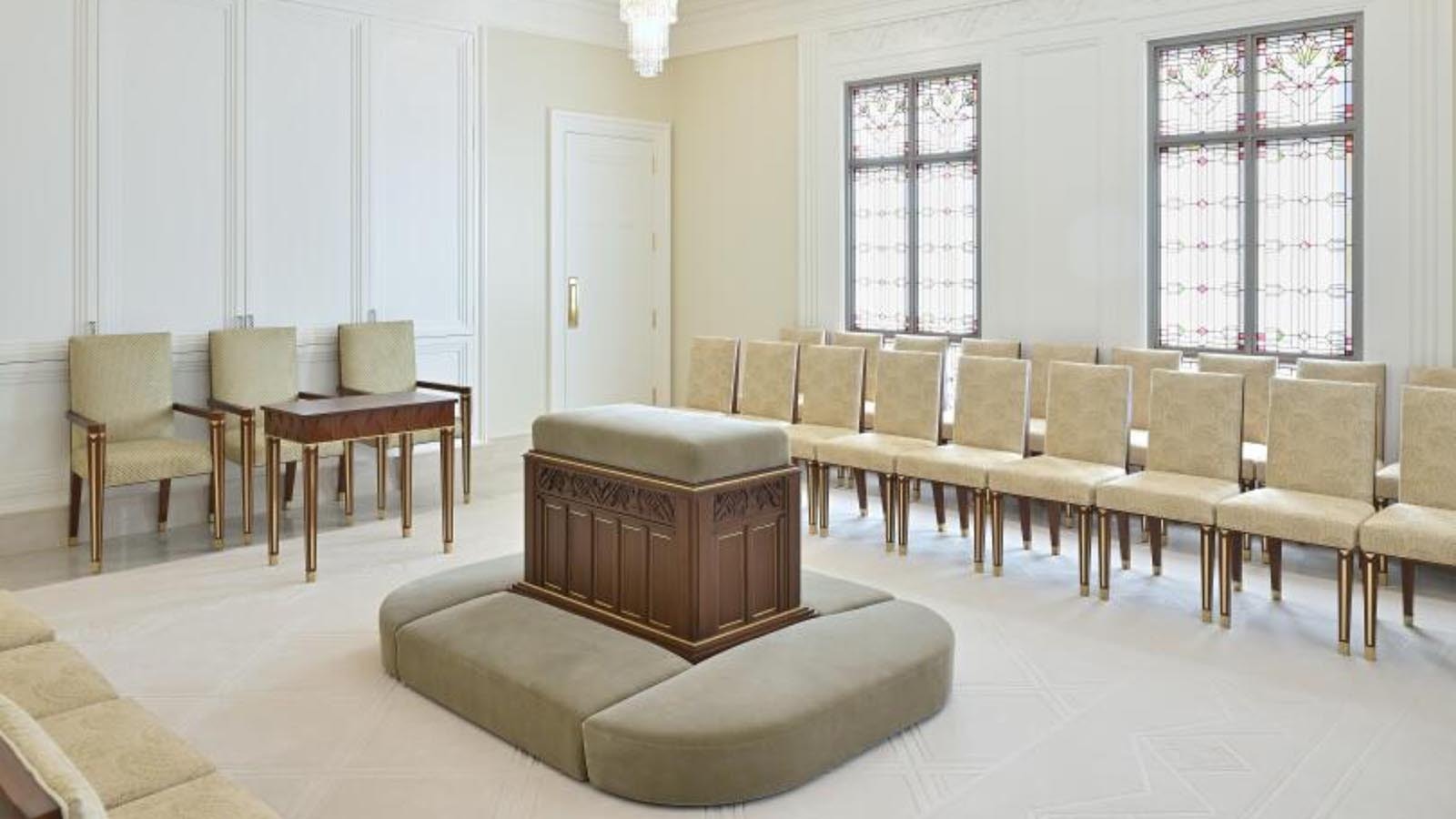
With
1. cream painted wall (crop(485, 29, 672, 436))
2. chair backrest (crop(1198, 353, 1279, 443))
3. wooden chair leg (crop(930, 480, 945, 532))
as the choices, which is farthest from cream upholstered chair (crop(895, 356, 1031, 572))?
cream painted wall (crop(485, 29, 672, 436))

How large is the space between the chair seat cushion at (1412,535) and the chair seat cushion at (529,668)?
107 inches

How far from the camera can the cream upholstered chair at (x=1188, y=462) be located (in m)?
4.94

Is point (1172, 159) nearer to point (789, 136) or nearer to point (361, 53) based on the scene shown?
point (789, 136)

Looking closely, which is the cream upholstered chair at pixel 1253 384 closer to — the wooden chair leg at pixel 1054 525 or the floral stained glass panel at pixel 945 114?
the wooden chair leg at pixel 1054 525

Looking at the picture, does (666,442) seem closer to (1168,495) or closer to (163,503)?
(1168,495)

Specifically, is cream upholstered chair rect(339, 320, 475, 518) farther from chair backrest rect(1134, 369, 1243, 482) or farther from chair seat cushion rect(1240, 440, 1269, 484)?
chair seat cushion rect(1240, 440, 1269, 484)

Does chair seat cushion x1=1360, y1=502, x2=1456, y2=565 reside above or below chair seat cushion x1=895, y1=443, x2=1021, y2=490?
below

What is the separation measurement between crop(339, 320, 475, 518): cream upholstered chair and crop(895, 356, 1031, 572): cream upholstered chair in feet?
9.39

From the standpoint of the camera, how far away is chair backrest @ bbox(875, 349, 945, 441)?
Answer: 6414mm

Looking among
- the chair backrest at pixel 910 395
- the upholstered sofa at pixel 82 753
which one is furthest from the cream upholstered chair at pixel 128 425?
the chair backrest at pixel 910 395

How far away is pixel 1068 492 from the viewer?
5.34 meters

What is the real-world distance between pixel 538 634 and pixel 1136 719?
2.03 meters

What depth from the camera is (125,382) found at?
20.4ft

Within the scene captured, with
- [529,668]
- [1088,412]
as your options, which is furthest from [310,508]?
[1088,412]
